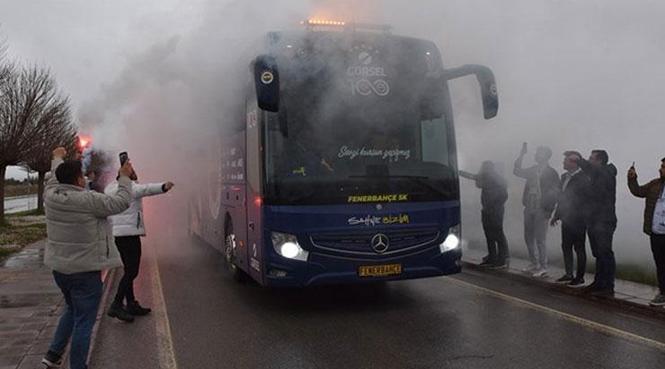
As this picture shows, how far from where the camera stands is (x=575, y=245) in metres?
7.06

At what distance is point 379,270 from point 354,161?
1.04 metres

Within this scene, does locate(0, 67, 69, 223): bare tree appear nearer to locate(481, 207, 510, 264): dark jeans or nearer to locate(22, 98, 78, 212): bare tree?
locate(22, 98, 78, 212): bare tree

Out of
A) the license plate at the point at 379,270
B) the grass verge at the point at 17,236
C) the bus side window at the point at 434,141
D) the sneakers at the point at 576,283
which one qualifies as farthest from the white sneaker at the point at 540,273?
the grass verge at the point at 17,236

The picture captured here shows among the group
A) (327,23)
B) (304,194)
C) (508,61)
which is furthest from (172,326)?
(508,61)

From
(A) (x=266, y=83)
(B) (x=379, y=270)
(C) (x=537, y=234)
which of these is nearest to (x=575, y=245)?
(C) (x=537, y=234)

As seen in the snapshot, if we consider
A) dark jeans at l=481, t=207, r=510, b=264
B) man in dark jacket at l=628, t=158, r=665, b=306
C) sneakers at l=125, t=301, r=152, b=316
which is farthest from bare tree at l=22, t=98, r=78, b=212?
man in dark jacket at l=628, t=158, r=665, b=306

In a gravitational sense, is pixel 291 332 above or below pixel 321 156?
below

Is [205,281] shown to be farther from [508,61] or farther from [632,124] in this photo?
[632,124]

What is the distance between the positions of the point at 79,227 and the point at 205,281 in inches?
164

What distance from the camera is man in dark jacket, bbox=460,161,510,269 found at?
8492 millimetres

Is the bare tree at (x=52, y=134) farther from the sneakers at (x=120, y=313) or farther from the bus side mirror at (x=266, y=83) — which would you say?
the bus side mirror at (x=266, y=83)

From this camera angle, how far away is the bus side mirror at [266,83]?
193 inches

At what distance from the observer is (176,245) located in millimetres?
12672

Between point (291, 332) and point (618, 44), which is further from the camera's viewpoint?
point (618, 44)
